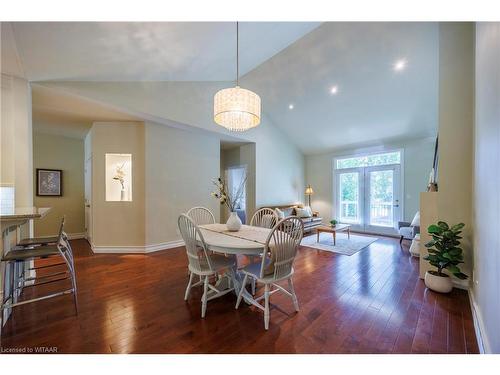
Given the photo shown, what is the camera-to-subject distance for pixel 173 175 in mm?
4281

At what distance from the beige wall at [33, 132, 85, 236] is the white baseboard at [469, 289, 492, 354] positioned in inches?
271

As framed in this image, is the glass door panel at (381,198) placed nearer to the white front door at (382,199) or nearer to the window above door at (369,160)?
the white front door at (382,199)

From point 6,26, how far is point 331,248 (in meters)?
5.23

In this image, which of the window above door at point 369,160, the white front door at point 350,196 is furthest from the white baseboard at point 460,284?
the window above door at point 369,160

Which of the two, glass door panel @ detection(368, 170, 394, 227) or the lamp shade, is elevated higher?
the lamp shade

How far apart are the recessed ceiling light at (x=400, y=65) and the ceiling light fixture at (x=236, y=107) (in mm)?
3027

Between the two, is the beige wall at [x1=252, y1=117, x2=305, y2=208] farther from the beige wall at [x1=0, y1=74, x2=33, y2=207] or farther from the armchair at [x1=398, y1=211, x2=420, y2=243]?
the beige wall at [x1=0, y1=74, x2=33, y2=207]

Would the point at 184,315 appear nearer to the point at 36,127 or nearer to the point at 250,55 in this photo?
the point at 250,55

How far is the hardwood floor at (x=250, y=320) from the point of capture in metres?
1.54

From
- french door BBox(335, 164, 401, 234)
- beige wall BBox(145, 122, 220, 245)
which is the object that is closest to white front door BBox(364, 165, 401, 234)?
french door BBox(335, 164, 401, 234)

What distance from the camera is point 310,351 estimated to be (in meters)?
1.47

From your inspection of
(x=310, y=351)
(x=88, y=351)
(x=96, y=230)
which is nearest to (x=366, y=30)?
(x=310, y=351)

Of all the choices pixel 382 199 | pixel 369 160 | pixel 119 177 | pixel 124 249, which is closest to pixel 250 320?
pixel 124 249

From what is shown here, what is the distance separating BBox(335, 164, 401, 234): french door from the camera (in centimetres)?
555
